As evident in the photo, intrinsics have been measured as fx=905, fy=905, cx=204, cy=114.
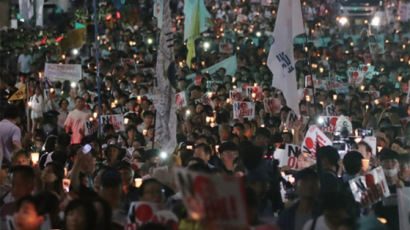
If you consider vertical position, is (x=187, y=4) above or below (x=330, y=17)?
below

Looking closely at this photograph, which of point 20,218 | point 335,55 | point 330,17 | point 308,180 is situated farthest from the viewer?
point 330,17

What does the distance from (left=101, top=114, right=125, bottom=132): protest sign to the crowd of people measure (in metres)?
0.14

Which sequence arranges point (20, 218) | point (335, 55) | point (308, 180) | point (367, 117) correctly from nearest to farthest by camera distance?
1. point (20, 218)
2. point (308, 180)
3. point (367, 117)
4. point (335, 55)

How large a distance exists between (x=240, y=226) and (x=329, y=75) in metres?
18.6

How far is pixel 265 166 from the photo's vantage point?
8664 millimetres

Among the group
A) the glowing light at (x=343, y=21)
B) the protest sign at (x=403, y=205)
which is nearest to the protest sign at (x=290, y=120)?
the protest sign at (x=403, y=205)

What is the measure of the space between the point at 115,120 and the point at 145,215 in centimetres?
828

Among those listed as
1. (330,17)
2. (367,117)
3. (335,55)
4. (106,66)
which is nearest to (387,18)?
(330,17)

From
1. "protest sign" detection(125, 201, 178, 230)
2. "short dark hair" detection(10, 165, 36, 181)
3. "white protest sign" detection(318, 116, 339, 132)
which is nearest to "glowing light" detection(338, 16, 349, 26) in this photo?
"white protest sign" detection(318, 116, 339, 132)

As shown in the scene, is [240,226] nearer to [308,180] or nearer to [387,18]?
[308,180]

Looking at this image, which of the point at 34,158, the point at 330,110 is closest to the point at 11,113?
the point at 34,158

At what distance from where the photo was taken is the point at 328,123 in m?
14.7

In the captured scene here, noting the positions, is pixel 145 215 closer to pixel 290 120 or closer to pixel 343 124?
pixel 290 120

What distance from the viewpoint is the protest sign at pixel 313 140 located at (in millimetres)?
10344
